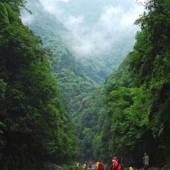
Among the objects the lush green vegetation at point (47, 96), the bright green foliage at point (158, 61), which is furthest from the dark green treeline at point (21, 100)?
the bright green foliage at point (158, 61)

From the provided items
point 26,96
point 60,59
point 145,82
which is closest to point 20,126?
point 26,96

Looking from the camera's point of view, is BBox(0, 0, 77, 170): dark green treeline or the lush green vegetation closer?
the lush green vegetation

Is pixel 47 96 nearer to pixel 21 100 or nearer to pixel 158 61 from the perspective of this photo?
pixel 21 100

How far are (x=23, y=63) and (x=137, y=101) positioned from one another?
46.6 feet

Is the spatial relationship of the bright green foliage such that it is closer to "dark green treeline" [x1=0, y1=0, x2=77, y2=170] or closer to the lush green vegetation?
the lush green vegetation

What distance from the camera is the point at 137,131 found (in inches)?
1481

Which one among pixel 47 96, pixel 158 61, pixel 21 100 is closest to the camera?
pixel 158 61

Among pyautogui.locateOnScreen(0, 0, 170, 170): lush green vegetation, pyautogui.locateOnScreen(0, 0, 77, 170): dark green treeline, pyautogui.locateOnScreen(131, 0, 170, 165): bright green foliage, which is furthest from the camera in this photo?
pyautogui.locateOnScreen(0, 0, 77, 170): dark green treeline

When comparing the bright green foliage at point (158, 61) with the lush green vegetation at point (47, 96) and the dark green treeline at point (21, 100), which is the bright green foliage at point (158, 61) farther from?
the dark green treeline at point (21, 100)

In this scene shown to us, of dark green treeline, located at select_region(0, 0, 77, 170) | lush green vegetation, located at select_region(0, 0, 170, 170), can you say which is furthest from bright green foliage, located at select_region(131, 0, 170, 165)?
dark green treeline, located at select_region(0, 0, 77, 170)

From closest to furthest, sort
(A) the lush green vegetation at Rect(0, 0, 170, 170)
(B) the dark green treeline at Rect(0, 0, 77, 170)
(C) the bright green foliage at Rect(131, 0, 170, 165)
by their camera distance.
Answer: (C) the bright green foliage at Rect(131, 0, 170, 165) < (A) the lush green vegetation at Rect(0, 0, 170, 170) < (B) the dark green treeline at Rect(0, 0, 77, 170)

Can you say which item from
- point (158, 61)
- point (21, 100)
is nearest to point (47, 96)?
point (21, 100)

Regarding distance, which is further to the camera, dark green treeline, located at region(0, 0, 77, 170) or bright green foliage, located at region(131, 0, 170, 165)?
dark green treeline, located at region(0, 0, 77, 170)

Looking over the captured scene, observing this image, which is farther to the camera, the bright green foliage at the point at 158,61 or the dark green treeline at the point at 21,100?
the dark green treeline at the point at 21,100
